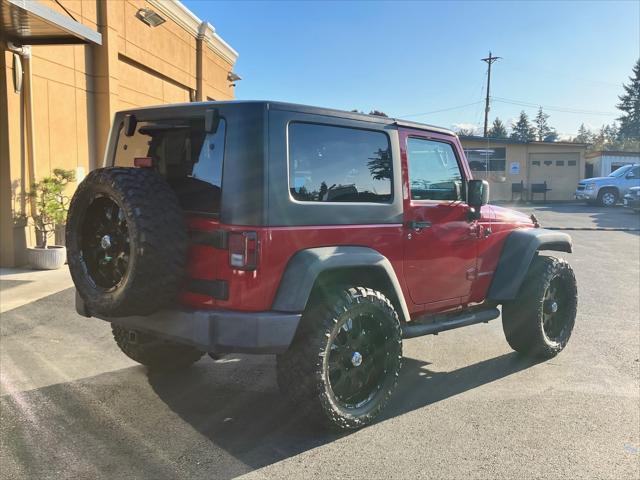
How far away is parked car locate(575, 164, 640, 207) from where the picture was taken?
26688 millimetres

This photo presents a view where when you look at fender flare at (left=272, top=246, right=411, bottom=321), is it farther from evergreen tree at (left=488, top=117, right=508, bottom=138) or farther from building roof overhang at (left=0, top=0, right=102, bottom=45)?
evergreen tree at (left=488, top=117, right=508, bottom=138)

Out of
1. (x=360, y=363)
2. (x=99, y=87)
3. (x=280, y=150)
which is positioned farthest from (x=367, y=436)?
(x=99, y=87)

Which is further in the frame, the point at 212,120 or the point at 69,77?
the point at 69,77

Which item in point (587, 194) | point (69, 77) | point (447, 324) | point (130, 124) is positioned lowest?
point (447, 324)

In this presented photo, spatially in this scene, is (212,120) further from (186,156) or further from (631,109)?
(631,109)

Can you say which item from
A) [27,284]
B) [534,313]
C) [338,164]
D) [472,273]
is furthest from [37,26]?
[534,313]

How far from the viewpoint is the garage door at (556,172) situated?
3316cm

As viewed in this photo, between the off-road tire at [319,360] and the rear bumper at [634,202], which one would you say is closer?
the off-road tire at [319,360]

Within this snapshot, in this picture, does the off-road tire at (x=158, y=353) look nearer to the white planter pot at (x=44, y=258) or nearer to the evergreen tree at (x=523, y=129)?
the white planter pot at (x=44, y=258)

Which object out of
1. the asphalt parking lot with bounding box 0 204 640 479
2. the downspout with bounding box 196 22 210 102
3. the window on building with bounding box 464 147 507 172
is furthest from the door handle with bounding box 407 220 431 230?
the window on building with bounding box 464 147 507 172

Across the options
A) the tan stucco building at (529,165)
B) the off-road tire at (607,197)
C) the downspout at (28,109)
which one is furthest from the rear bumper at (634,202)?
the downspout at (28,109)

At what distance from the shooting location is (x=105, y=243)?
339 centimetres

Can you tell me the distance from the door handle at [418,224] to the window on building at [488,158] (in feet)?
92.8

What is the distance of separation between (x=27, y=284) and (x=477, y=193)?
6.66m
